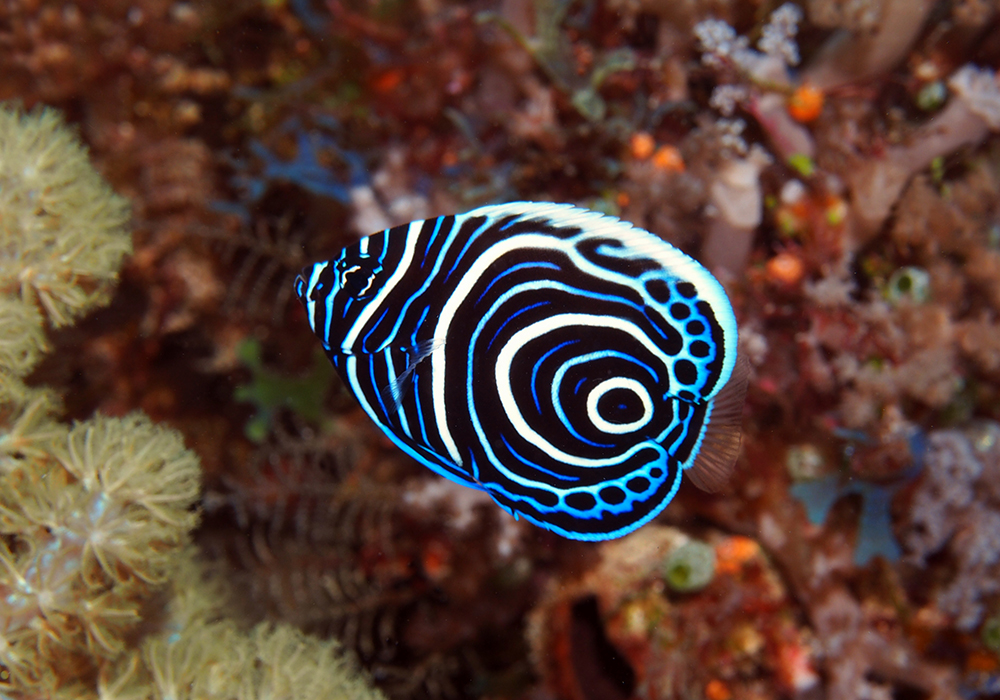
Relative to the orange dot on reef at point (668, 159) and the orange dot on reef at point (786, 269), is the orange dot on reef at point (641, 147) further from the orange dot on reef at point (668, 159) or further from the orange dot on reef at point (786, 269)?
the orange dot on reef at point (786, 269)

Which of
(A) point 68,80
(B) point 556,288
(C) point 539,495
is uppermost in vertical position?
(B) point 556,288

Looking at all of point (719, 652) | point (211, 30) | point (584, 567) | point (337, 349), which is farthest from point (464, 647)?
point (211, 30)

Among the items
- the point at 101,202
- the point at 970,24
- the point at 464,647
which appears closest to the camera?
the point at 101,202

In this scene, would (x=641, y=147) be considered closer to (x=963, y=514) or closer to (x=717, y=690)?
(x=963, y=514)

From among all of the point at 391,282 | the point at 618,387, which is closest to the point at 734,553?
the point at 618,387

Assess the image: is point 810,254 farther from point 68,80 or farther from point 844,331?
point 68,80
